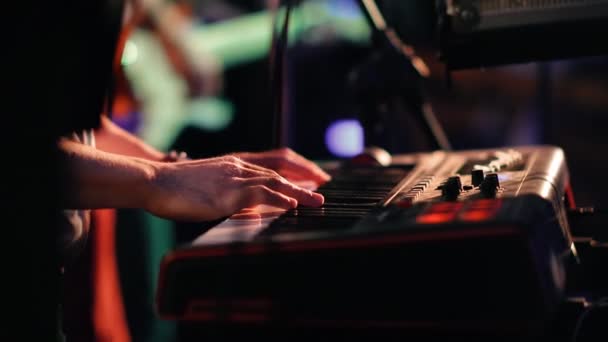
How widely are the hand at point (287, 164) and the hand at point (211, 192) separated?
0.97 ft

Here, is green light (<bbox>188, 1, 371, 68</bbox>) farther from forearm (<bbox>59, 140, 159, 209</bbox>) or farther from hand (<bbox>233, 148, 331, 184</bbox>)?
forearm (<bbox>59, 140, 159, 209</bbox>)

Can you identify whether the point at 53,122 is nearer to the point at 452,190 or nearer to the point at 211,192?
the point at 211,192

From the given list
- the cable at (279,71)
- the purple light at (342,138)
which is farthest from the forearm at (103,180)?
the purple light at (342,138)

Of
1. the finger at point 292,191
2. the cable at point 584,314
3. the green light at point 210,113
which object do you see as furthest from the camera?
the green light at point 210,113

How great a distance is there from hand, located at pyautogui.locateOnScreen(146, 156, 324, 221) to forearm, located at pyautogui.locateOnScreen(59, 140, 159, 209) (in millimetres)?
20

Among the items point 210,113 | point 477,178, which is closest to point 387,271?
point 477,178

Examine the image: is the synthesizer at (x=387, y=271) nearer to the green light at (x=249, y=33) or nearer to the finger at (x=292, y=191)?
the finger at (x=292, y=191)

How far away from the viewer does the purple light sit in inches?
158

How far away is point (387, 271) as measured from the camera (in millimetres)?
746

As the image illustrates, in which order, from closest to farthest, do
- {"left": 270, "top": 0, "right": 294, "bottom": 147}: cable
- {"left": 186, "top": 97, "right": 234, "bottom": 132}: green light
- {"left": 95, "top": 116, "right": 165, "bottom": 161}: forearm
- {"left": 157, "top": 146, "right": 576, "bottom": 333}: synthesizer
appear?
{"left": 157, "top": 146, "right": 576, "bottom": 333}: synthesizer → {"left": 270, "top": 0, "right": 294, "bottom": 147}: cable → {"left": 95, "top": 116, "right": 165, "bottom": 161}: forearm → {"left": 186, "top": 97, "right": 234, "bottom": 132}: green light

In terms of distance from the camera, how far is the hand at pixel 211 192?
0.97 meters

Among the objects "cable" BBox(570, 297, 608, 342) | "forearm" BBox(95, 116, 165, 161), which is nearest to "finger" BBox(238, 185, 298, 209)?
"cable" BBox(570, 297, 608, 342)

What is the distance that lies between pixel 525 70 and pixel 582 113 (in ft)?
2.03

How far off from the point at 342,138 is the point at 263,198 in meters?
3.07
